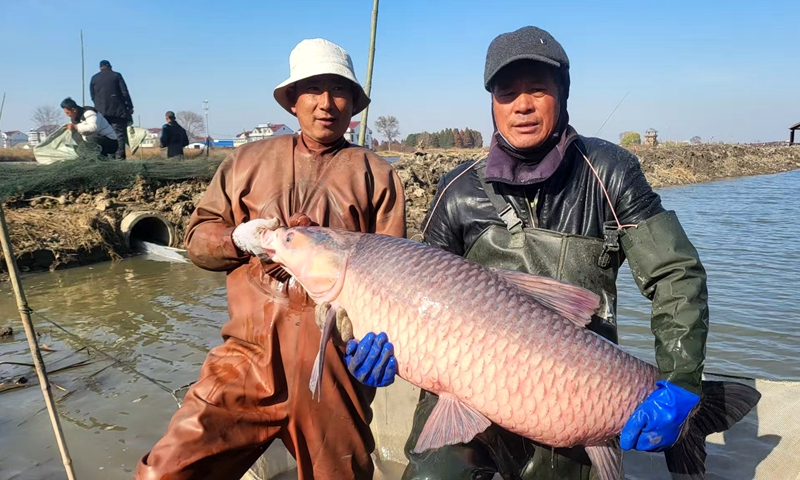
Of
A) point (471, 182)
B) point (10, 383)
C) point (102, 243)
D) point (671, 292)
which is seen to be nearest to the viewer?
point (671, 292)

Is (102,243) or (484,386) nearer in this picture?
(484,386)

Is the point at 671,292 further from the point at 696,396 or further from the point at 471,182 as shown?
the point at 471,182

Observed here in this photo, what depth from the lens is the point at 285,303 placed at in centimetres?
247

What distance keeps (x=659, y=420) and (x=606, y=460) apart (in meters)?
0.30

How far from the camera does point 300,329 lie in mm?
2469

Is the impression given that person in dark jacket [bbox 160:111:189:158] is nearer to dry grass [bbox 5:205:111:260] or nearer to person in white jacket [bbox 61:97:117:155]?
person in white jacket [bbox 61:97:117:155]

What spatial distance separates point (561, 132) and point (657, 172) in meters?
29.0

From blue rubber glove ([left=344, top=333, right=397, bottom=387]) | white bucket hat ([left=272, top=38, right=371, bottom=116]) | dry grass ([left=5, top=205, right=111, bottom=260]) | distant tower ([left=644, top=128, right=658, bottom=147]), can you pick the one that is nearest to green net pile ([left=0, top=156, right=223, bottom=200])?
dry grass ([left=5, top=205, right=111, bottom=260])

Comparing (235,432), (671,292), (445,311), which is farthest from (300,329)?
(671,292)

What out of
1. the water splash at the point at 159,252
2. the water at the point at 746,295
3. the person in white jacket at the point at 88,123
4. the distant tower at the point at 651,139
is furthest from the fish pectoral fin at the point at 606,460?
the distant tower at the point at 651,139

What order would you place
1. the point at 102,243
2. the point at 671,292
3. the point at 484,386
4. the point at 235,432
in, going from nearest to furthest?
the point at 484,386 < the point at 671,292 < the point at 235,432 < the point at 102,243

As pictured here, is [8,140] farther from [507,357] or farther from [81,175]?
[507,357]

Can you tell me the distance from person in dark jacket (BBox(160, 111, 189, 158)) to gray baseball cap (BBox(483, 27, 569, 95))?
544 inches

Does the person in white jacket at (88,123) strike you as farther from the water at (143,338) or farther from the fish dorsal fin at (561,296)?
the fish dorsal fin at (561,296)
